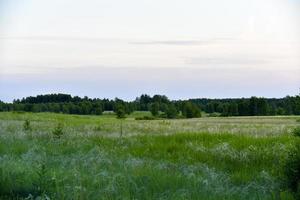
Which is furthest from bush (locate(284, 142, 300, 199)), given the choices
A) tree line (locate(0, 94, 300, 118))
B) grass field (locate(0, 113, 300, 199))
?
tree line (locate(0, 94, 300, 118))

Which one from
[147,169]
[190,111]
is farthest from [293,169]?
[190,111]

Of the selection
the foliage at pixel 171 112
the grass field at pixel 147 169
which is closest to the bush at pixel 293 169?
the grass field at pixel 147 169

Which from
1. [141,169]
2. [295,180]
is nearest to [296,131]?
[295,180]

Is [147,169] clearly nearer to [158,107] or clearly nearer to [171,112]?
[171,112]

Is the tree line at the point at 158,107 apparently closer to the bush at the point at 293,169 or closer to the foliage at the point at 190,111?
the foliage at the point at 190,111

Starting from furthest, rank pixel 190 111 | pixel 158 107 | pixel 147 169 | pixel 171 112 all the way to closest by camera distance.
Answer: pixel 158 107
pixel 171 112
pixel 190 111
pixel 147 169

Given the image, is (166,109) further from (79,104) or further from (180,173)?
(180,173)

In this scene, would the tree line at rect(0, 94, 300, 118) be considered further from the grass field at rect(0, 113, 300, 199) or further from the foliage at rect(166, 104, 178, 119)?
the grass field at rect(0, 113, 300, 199)

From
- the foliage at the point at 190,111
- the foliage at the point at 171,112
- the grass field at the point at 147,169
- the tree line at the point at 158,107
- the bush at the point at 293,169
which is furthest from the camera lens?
the foliage at the point at 171,112

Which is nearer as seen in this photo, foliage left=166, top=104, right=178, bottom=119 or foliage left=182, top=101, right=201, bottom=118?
foliage left=182, top=101, right=201, bottom=118

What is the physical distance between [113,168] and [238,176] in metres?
2.54

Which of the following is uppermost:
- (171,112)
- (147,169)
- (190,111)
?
(190,111)

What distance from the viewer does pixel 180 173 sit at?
10.5m

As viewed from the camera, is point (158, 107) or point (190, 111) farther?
point (158, 107)
